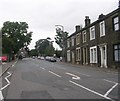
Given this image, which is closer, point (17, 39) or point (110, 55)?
point (110, 55)

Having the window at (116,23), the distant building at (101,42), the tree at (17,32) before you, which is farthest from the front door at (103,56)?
the tree at (17,32)

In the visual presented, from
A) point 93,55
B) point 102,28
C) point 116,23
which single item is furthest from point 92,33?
point 116,23

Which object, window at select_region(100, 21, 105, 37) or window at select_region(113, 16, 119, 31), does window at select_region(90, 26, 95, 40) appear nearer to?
window at select_region(100, 21, 105, 37)

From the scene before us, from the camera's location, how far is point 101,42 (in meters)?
41.3

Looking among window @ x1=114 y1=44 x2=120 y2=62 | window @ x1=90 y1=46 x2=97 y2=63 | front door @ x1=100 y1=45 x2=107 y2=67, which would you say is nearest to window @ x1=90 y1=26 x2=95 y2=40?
window @ x1=90 y1=46 x2=97 y2=63

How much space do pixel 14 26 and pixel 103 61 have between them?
65.6 metres

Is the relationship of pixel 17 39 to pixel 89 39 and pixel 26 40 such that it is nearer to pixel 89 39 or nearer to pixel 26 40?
pixel 26 40

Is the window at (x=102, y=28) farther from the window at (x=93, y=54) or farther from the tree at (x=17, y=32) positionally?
the tree at (x=17, y=32)

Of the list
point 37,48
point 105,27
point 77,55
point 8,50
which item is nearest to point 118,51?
point 105,27

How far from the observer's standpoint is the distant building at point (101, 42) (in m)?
36.0

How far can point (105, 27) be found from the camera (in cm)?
3916

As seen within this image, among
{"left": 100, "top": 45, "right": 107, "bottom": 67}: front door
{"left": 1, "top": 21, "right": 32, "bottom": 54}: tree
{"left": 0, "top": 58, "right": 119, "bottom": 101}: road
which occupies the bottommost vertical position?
{"left": 0, "top": 58, "right": 119, "bottom": 101}: road

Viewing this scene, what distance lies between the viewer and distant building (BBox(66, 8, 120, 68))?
118 feet

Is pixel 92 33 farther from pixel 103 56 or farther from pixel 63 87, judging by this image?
pixel 63 87
